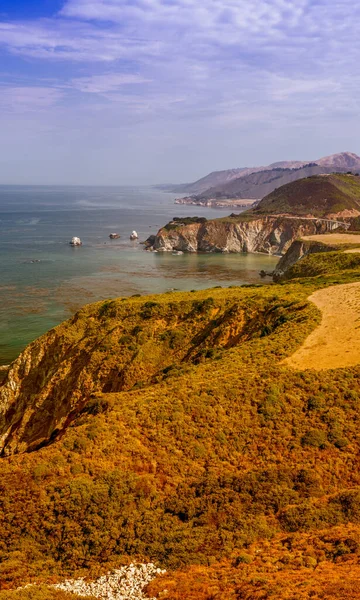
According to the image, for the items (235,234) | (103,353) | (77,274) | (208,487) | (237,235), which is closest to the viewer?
(208,487)

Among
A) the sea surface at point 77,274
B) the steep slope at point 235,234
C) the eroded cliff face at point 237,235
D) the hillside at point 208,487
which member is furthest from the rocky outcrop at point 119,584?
the steep slope at point 235,234

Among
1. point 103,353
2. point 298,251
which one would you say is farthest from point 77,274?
point 103,353

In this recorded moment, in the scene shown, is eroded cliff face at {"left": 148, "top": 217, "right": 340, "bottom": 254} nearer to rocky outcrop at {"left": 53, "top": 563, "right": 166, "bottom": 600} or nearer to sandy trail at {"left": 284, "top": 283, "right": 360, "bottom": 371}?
sandy trail at {"left": 284, "top": 283, "right": 360, "bottom": 371}

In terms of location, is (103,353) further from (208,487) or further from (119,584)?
(119,584)

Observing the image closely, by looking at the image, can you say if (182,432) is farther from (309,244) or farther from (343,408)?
(309,244)

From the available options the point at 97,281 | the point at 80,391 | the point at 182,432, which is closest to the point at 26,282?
the point at 97,281
